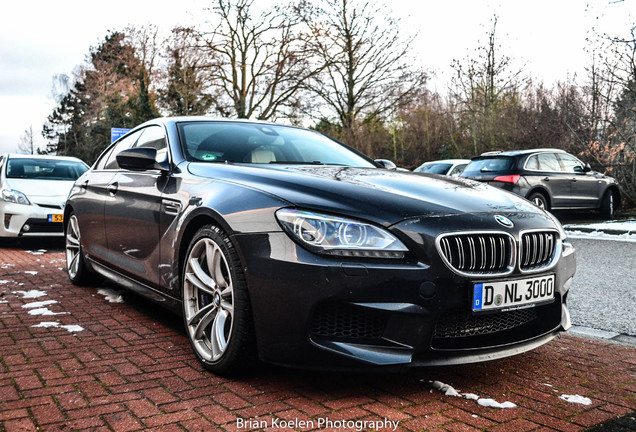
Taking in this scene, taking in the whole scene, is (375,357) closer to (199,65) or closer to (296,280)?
(296,280)

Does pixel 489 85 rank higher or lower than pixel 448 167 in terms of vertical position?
higher

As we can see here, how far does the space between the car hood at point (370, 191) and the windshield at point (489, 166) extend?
343 inches

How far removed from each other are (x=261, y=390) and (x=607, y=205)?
41.4 ft

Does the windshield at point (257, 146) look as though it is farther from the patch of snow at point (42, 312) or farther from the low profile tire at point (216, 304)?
the patch of snow at point (42, 312)

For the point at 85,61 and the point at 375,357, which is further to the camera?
the point at 85,61

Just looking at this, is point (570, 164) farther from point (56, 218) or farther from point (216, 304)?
point (216, 304)

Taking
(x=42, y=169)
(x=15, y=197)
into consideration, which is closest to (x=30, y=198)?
(x=15, y=197)

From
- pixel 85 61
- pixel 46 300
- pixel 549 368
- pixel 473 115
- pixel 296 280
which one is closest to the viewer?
pixel 296 280

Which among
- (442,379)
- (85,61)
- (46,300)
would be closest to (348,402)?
(442,379)

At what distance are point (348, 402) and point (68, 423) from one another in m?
1.18

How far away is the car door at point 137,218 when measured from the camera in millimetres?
3785

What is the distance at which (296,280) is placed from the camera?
8.53 ft

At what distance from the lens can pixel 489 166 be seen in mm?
12062

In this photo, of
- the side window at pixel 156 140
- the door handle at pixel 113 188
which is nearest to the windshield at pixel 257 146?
the side window at pixel 156 140
